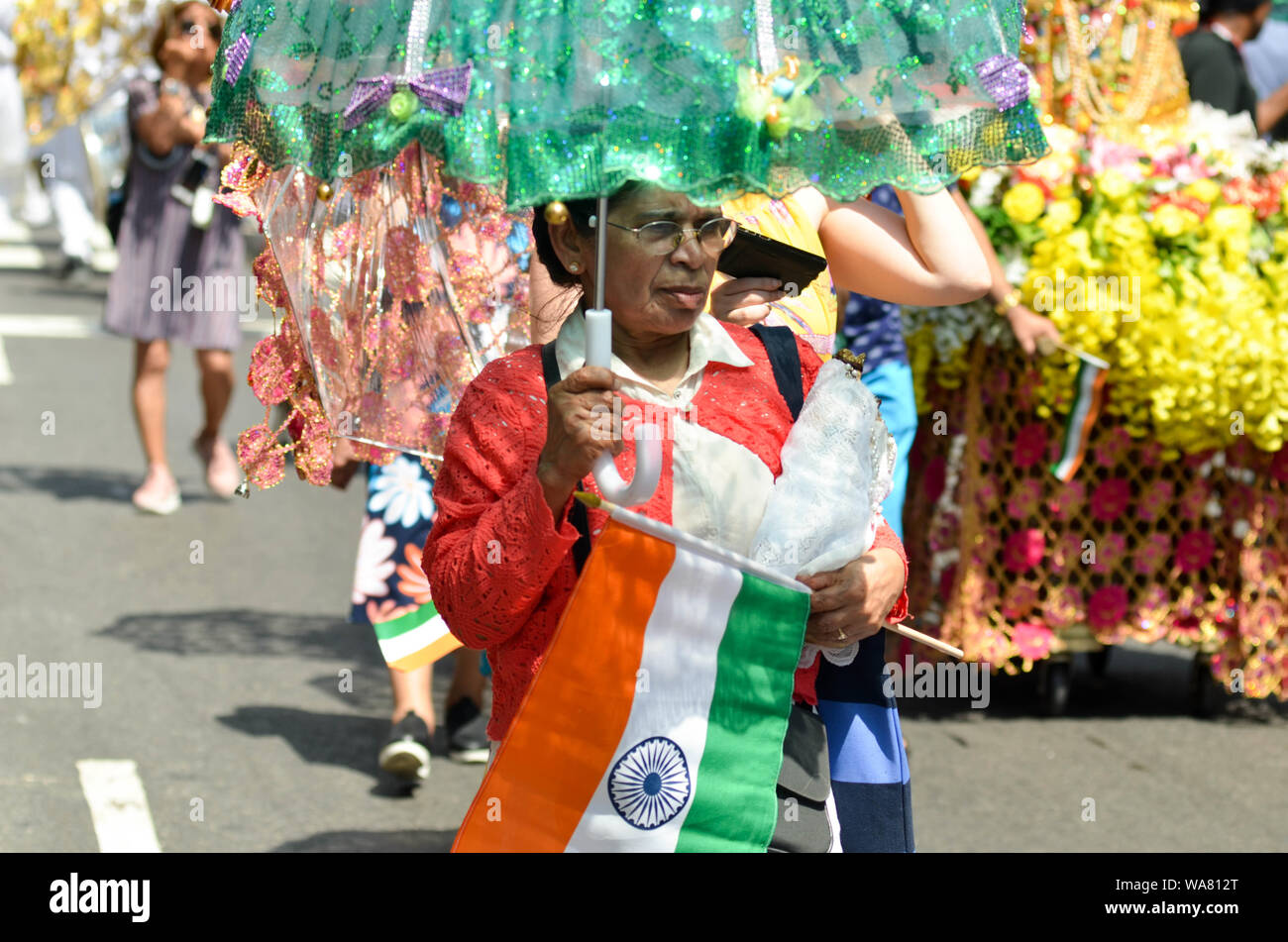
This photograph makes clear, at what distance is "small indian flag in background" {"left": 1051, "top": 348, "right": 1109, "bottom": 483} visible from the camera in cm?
548

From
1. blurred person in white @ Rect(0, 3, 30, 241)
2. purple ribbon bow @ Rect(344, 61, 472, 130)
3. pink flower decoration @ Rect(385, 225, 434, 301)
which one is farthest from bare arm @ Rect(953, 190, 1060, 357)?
blurred person in white @ Rect(0, 3, 30, 241)

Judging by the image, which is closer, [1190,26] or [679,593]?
[679,593]

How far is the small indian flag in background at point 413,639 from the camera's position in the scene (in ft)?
15.3

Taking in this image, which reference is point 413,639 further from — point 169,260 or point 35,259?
point 35,259

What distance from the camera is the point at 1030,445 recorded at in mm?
5734

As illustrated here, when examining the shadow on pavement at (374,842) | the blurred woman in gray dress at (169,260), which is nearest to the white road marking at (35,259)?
the blurred woman in gray dress at (169,260)

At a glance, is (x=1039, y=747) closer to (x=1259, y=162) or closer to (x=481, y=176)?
(x=1259, y=162)

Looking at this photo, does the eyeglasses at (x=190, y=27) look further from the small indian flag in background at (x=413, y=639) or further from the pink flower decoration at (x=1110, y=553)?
the pink flower decoration at (x=1110, y=553)

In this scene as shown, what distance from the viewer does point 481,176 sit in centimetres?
221

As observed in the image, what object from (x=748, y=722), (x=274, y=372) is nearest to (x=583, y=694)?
(x=748, y=722)

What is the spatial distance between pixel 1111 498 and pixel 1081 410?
16.1 inches

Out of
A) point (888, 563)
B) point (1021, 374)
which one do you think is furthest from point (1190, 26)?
point (888, 563)

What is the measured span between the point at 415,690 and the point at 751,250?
2.49 m

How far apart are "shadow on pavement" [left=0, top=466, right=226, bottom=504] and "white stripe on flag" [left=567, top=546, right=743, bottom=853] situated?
6514 millimetres
